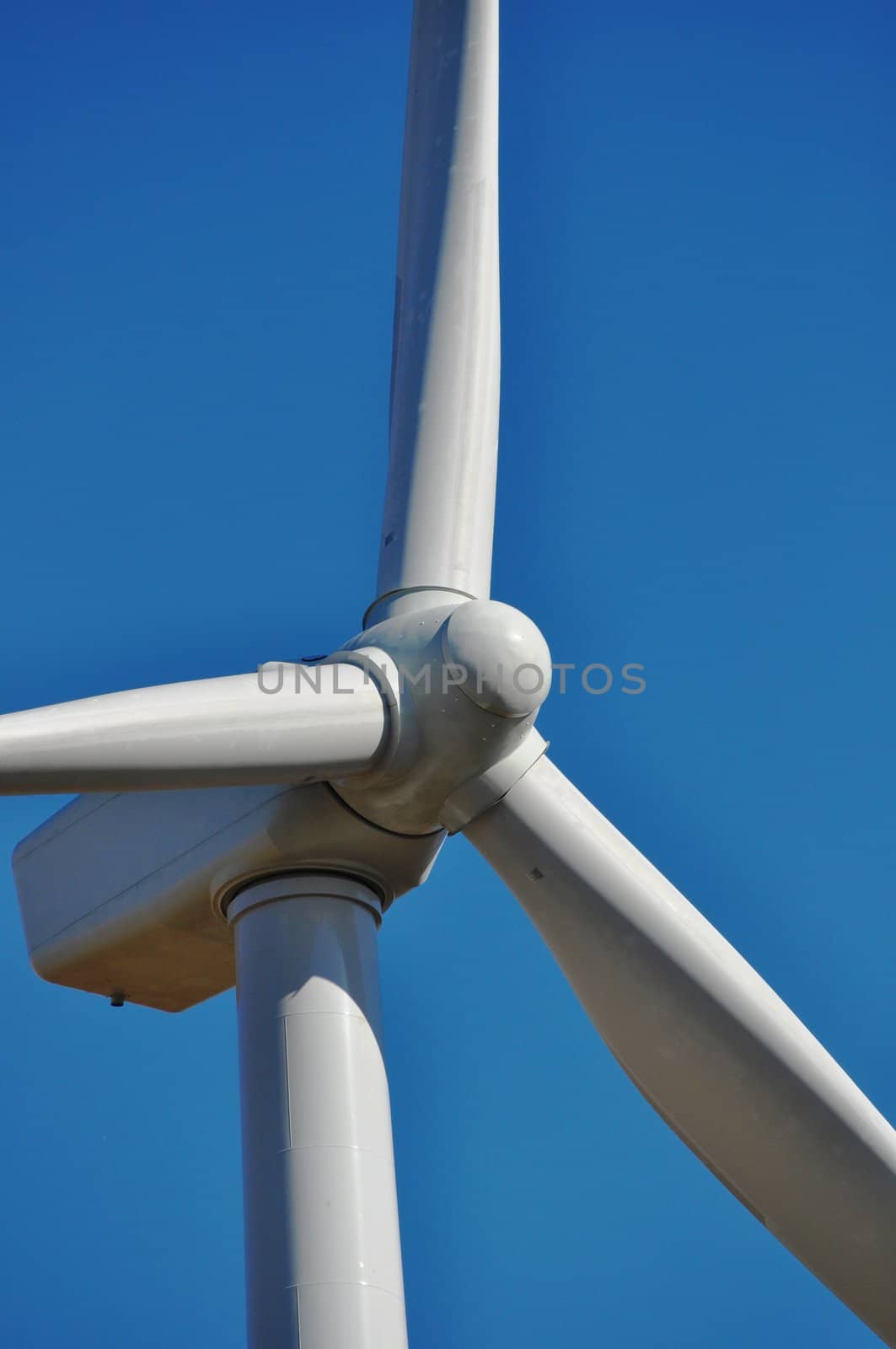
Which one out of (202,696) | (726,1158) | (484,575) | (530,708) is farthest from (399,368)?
(726,1158)

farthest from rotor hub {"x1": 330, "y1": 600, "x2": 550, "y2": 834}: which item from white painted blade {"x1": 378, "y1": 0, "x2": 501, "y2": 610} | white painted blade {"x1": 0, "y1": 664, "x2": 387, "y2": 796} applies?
white painted blade {"x1": 378, "y1": 0, "x2": 501, "y2": 610}

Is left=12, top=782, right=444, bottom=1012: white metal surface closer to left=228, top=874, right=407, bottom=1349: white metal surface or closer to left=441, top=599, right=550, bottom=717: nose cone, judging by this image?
Result: left=228, top=874, right=407, bottom=1349: white metal surface

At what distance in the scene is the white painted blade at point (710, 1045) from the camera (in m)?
6.52

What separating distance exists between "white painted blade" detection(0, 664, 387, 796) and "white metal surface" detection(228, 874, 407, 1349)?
0.87 meters

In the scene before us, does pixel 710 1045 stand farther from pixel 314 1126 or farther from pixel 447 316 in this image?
pixel 447 316

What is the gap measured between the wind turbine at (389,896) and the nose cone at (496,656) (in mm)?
11

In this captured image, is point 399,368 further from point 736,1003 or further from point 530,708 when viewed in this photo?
point 736,1003

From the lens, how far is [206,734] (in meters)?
5.99

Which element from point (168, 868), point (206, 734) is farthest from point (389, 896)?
point (206, 734)

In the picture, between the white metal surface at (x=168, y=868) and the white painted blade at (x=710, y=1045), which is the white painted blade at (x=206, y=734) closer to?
the white metal surface at (x=168, y=868)

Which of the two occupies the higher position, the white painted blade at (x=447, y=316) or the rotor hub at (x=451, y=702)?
the white painted blade at (x=447, y=316)

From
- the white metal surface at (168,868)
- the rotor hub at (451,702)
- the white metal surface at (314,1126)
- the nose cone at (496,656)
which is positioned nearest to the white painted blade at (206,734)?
the rotor hub at (451,702)

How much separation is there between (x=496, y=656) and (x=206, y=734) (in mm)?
1306

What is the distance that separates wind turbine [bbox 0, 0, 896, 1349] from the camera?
247 inches
